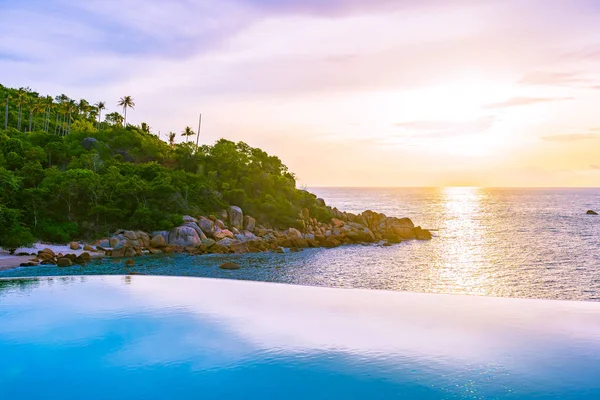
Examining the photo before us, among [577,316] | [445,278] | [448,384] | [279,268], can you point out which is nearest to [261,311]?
[448,384]

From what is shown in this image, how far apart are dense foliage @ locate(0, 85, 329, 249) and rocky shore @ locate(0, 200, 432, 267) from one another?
1.79 metres

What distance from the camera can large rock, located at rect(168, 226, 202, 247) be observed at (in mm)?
38994

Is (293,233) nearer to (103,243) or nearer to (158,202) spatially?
(158,202)

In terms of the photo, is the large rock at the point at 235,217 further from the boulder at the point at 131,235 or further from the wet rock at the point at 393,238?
the wet rock at the point at 393,238

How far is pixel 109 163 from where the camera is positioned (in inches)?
2026

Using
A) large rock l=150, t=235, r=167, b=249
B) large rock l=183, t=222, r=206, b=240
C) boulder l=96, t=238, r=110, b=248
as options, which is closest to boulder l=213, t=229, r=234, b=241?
large rock l=183, t=222, r=206, b=240

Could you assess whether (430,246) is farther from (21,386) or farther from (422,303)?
(21,386)

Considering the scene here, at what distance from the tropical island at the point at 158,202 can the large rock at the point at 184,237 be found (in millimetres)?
84

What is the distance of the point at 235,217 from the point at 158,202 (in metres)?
7.93

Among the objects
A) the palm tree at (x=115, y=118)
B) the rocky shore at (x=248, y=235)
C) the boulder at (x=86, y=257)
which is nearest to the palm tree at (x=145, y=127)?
the palm tree at (x=115, y=118)

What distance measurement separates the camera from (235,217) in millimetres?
47344

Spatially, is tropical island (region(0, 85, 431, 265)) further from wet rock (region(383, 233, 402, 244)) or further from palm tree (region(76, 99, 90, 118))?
palm tree (region(76, 99, 90, 118))

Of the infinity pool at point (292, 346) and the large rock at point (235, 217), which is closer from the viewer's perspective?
the infinity pool at point (292, 346)

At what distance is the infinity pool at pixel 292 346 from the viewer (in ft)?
34.2
